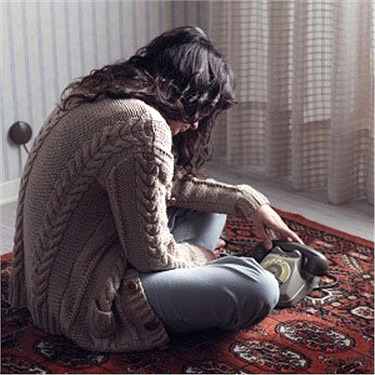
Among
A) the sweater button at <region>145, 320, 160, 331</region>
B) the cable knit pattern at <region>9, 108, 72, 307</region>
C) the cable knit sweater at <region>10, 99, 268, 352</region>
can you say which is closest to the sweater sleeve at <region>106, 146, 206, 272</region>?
the cable knit sweater at <region>10, 99, 268, 352</region>

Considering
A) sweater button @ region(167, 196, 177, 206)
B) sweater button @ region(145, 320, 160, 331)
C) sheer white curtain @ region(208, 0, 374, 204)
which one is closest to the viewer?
sweater button @ region(145, 320, 160, 331)

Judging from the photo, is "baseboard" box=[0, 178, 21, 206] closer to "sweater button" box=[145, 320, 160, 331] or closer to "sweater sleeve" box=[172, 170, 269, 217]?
"sweater sleeve" box=[172, 170, 269, 217]

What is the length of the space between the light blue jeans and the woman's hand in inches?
7.4

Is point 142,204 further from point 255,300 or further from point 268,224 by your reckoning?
point 268,224

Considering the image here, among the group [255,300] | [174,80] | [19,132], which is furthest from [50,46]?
[255,300]

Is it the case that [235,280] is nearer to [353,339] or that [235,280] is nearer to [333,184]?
[353,339]

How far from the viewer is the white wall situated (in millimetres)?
2947

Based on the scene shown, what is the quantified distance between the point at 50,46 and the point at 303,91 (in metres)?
0.80

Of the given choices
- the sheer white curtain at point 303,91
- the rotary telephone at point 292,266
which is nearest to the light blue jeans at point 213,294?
the rotary telephone at point 292,266

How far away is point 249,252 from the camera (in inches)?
99.5

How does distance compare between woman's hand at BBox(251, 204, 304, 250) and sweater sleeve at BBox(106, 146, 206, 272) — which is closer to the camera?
sweater sleeve at BBox(106, 146, 206, 272)

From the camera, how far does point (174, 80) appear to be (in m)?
2.05

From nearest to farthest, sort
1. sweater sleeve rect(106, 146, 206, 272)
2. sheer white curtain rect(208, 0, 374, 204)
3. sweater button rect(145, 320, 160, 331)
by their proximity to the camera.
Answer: sweater sleeve rect(106, 146, 206, 272)
sweater button rect(145, 320, 160, 331)
sheer white curtain rect(208, 0, 374, 204)

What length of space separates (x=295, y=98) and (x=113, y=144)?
1.23 m
